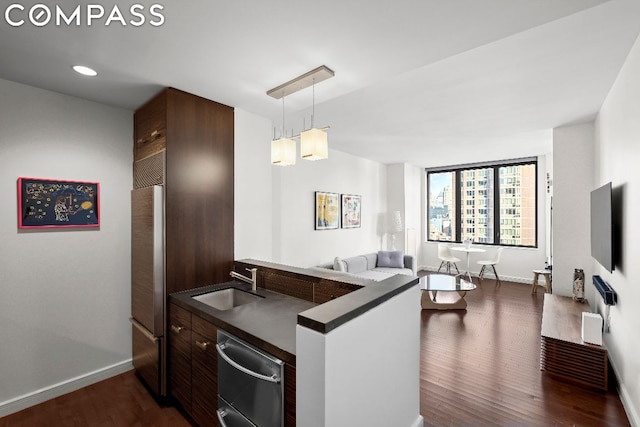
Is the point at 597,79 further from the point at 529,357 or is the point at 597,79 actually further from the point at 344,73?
the point at 529,357

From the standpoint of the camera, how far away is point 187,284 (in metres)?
2.50

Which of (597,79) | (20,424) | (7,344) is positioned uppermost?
(597,79)

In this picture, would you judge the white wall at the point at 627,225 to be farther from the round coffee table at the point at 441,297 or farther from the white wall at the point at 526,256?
the white wall at the point at 526,256

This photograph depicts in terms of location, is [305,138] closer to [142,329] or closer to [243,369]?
[243,369]

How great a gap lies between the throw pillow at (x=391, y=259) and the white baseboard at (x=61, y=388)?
4355 millimetres

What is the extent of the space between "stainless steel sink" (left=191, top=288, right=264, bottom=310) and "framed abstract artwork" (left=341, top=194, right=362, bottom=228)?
3.41m

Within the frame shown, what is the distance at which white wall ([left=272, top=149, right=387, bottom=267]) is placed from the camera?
4.49m

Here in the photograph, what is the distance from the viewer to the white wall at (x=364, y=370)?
1184mm

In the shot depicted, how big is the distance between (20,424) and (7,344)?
0.57m

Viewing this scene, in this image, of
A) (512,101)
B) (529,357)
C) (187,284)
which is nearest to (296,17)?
(187,284)

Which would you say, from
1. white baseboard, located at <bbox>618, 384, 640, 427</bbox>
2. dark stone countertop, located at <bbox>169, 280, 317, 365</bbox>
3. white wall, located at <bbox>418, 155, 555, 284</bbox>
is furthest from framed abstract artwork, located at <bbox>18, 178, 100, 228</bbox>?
white wall, located at <bbox>418, 155, 555, 284</bbox>

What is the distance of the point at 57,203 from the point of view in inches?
96.2

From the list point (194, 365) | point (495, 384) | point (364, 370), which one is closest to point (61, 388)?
point (194, 365)

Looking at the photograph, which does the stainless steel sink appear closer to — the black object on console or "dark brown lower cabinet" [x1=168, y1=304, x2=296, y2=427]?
"dark brown lower cabinet" [x1=168, y1=304, x2=296, y2=427]
